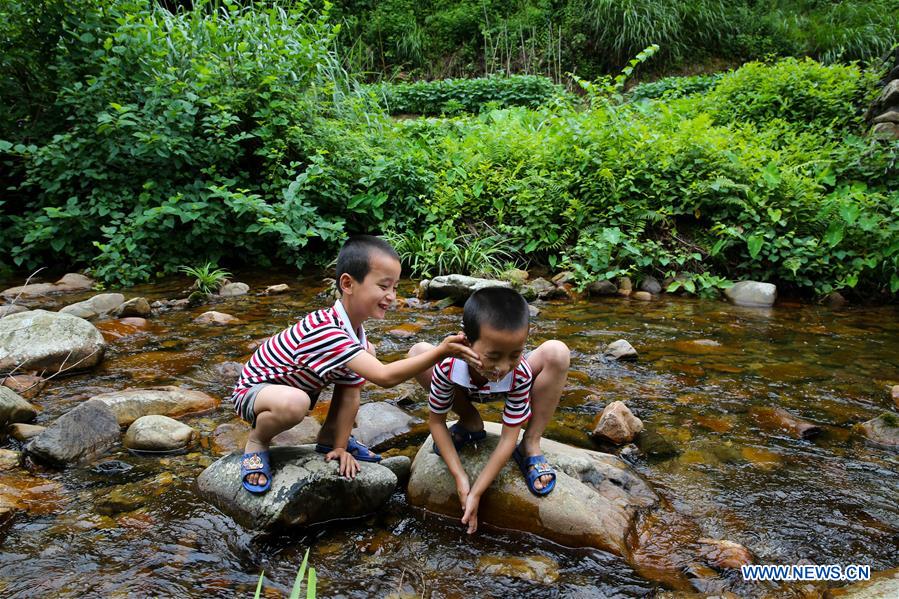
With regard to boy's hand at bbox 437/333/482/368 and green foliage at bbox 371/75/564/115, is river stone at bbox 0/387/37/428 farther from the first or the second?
green foliage at bbox 371/75/564/115

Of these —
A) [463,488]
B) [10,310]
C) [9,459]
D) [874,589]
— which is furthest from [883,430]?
[10,310]

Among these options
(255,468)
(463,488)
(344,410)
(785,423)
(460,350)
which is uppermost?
(460,350)

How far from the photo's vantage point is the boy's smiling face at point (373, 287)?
2.51 meters

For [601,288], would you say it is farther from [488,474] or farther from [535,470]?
[488,474]

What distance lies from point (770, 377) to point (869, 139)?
4712 millimetres

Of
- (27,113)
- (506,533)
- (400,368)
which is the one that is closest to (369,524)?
(506,533)

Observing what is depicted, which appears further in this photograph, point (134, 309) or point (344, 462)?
point (134, 309)

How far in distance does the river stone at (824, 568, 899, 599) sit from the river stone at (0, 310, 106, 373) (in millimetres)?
4253

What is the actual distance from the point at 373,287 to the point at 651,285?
15.7ft

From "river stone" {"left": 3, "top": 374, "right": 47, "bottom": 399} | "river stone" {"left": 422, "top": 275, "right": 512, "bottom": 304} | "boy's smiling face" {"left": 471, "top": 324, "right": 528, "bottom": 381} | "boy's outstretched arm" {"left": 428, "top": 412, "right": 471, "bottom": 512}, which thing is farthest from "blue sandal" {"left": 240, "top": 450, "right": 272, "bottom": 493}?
"river stone" {"left": 422, "top": 275, "right": 512, "bottom": 304}

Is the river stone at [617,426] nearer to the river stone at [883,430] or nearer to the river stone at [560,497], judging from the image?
the river stone at [560,497]

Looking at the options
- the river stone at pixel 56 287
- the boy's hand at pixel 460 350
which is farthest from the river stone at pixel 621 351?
the river stone at pixel 56 287

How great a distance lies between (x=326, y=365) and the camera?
2.48 metres

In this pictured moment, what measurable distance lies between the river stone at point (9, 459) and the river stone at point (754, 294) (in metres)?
5.94
